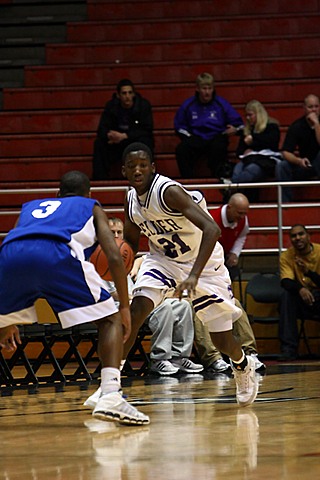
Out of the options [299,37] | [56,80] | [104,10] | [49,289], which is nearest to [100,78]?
[56,80]

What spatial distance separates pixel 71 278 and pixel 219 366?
11.7 feet

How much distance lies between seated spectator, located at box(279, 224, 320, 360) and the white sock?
4.38 m

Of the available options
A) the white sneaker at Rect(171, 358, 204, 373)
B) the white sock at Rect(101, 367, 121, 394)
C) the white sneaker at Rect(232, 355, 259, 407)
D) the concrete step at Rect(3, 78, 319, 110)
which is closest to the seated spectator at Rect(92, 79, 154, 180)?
the concrete step at Rect(3, 78, 319, 110)

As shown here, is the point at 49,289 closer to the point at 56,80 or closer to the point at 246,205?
the point at 246,205

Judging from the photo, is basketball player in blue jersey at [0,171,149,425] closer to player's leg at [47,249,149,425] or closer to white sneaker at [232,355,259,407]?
player's leg at [47,249,149,425]

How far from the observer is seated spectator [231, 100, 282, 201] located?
387 inches

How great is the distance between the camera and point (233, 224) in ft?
28.3

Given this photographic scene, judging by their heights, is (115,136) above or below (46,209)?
below

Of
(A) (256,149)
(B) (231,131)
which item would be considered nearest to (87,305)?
(A) (256,149)

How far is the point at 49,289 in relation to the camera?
446 cm

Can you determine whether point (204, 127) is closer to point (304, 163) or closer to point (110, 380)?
point (304, 163)

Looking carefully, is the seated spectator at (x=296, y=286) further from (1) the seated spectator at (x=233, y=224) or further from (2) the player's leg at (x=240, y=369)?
(2) the player's leg at (x=240, y=369)

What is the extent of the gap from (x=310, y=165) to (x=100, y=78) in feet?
11.3

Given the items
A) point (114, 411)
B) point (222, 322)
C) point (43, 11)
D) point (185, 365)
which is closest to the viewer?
point (114, 411)
